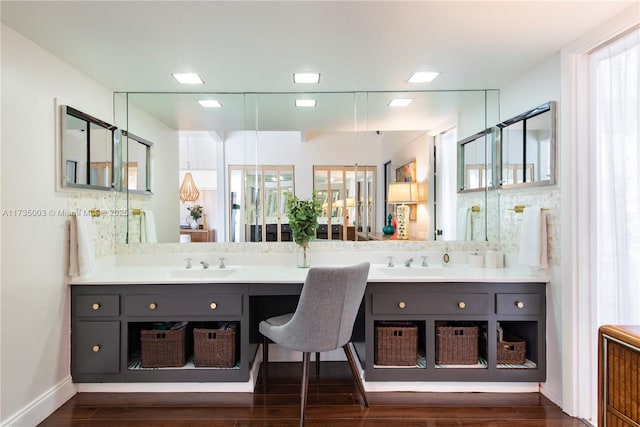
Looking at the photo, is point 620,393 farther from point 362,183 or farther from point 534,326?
point 362,183

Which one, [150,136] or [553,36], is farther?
[150,136]

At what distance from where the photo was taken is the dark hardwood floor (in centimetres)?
206

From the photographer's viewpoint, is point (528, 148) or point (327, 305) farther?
point (528, 148)

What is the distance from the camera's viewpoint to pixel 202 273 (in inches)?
108

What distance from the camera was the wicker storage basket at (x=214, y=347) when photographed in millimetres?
2355

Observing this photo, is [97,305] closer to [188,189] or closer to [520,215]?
[188,189]

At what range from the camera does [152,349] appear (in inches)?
93.0

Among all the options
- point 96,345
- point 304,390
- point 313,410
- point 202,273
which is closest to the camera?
point 304,390

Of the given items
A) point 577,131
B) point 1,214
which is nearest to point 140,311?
point 1,214

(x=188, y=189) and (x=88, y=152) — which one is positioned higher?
(x=88, y=152)

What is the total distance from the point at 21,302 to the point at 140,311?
1.99 feet

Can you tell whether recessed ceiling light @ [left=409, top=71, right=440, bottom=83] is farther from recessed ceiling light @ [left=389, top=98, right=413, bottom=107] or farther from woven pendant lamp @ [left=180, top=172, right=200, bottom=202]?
woven pendant lamp @ [left=180, top=172, right=200, bottom=202]

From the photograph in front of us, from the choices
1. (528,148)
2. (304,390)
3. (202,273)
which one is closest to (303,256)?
(202,273)

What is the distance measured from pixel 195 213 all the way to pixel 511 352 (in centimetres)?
252
